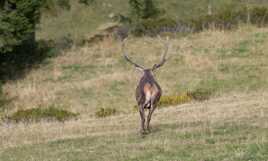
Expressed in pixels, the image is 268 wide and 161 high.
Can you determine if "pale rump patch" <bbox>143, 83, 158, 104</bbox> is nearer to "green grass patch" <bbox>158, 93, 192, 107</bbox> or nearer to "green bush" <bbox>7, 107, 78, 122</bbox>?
"green bush" <bbox>7, 107, 78, 122</bbox>

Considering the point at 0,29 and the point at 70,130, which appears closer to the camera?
the point at 70,130

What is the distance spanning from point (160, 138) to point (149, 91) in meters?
1.18

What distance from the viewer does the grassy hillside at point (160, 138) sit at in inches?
523

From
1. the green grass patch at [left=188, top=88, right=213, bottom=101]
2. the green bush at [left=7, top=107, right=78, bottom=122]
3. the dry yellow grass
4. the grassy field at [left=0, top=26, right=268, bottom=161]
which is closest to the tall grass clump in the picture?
the grassy field at [left=0, top=26, right=268, bottom=161]

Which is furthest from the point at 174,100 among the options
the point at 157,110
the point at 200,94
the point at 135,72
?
the point at 135,72

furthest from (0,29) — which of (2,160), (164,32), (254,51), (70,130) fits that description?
(2,160)

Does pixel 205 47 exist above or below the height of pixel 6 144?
below

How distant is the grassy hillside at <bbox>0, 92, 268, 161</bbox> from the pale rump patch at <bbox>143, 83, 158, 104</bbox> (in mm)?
945

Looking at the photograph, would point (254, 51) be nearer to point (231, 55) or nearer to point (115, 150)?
point (231, 55)

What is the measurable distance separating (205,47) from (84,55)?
7.36 m

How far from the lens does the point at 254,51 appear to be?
124ft

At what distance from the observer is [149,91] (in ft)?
52.9

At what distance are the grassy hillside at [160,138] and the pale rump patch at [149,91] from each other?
37.2 inches

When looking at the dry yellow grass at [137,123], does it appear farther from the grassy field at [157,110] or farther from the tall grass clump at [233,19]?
the tall grass clump at [233,19]
